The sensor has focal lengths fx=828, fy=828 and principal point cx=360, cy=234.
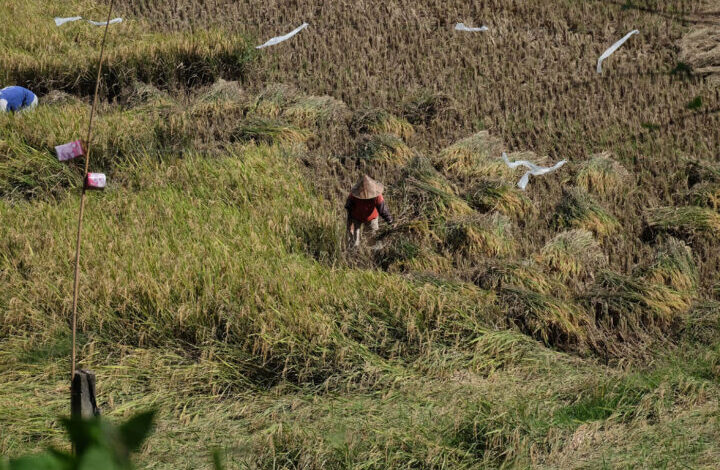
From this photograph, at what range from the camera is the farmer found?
15.9ft

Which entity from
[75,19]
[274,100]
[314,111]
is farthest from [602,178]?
[75,19]

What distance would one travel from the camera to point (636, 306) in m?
4.21

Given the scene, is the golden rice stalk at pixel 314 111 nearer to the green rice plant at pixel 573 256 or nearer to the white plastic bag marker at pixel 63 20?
the green rice plant at pixel 573 256

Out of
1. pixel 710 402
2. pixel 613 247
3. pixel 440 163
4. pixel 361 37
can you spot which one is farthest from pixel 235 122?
pixel 710 402

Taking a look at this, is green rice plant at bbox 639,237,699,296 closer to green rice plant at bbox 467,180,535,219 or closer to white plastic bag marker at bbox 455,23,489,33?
green rice plant at bbox 467,180,535,219

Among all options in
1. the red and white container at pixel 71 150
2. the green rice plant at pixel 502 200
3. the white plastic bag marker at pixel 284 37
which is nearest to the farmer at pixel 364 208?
the green rice plant at pixel 502 200

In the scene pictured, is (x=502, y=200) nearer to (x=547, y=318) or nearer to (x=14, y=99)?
(x=547, y=318)

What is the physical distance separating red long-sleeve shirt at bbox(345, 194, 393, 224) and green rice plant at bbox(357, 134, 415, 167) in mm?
1043

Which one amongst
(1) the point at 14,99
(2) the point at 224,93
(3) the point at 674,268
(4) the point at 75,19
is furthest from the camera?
(4) the point at 75,19

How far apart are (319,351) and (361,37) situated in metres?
5.03

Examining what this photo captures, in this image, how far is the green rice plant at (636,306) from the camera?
417 centimetres

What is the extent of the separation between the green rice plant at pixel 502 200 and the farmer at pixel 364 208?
2.47 ft

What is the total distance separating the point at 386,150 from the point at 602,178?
1.52 m

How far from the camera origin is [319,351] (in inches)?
145
